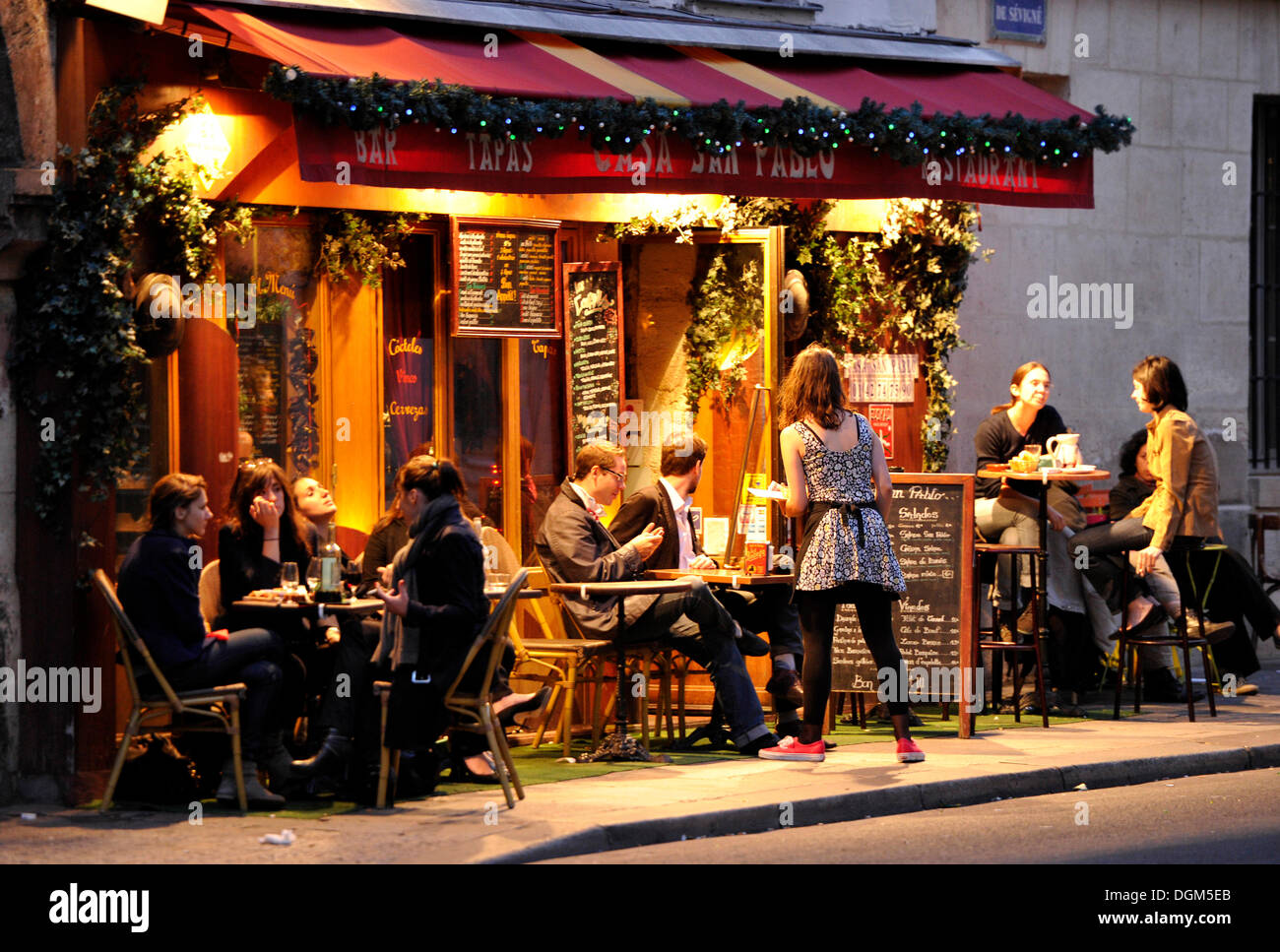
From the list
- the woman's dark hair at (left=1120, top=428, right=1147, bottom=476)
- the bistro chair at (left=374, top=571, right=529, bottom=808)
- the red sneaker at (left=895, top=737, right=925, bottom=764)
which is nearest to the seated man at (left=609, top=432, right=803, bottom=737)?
the red sneaker at (left=895, top=737, right=925, bottom=764)

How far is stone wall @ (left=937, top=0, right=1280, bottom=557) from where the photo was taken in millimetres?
14445

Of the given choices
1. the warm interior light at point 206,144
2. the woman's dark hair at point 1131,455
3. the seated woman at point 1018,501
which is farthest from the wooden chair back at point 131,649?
the woman's dark hair at point 1131,455

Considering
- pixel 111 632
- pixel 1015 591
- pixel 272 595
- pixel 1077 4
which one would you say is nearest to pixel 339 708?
pixel 272 595

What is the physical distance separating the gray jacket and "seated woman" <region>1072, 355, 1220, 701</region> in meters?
3.29

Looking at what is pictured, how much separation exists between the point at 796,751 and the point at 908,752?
22.6 inches

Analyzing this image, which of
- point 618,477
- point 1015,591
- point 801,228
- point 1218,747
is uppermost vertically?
point 801,228

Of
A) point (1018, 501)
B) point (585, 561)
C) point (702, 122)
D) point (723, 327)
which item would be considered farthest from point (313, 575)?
point (1018, 501)

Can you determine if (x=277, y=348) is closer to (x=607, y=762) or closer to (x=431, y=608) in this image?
(x=431, y=608)

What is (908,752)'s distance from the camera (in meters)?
9.88

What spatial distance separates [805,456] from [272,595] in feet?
9.16

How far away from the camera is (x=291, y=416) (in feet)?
35.2

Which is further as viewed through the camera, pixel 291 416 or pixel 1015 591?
pixel 1015 591

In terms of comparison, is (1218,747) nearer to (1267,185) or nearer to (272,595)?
(272,595)

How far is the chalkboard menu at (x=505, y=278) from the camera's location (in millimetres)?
11234
